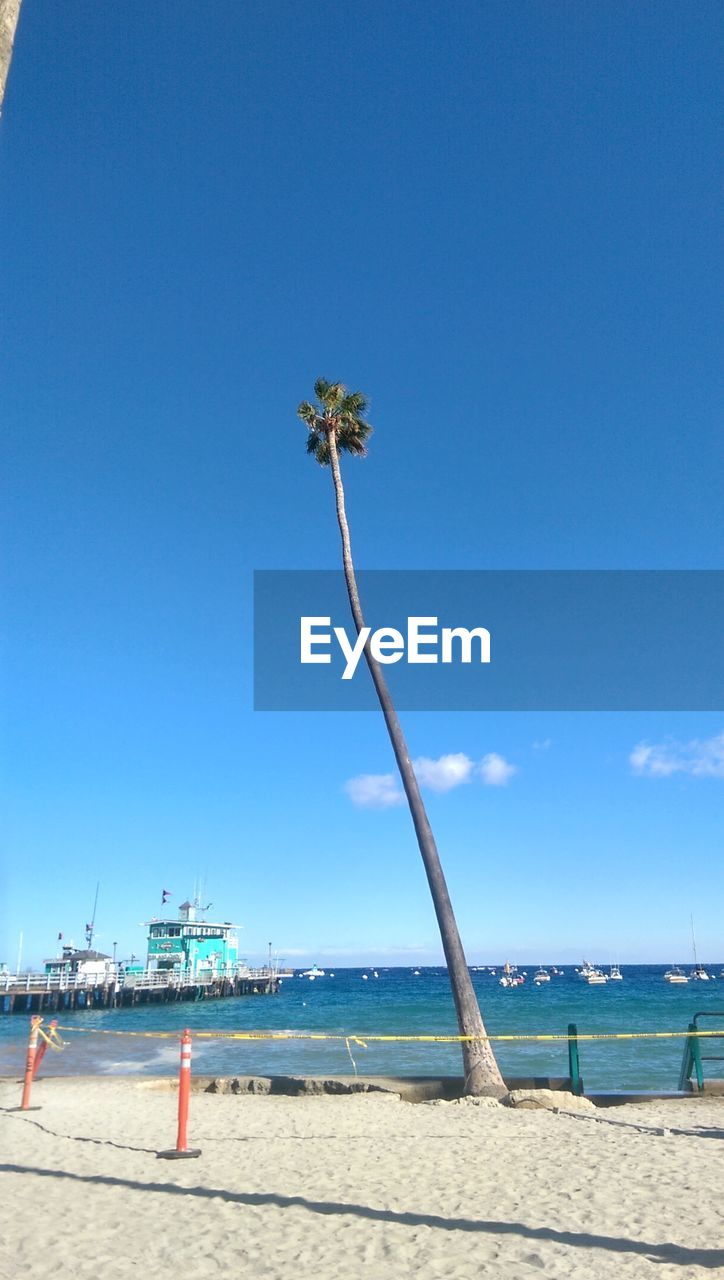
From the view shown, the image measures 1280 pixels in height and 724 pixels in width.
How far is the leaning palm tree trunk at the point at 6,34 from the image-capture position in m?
4.45

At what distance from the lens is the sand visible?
569 cm

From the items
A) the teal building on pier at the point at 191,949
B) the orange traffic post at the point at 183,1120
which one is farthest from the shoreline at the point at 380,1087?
the teal building on pier at the point at 191,949

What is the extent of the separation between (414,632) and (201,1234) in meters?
13.2

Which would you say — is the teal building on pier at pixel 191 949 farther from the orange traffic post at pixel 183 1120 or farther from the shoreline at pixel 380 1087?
the orange traffic post at pixel 183 1120

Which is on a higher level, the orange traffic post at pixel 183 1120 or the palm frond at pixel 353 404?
the palm frond at pixel 353 404

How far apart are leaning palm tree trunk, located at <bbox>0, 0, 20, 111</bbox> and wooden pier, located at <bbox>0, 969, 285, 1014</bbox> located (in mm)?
68226

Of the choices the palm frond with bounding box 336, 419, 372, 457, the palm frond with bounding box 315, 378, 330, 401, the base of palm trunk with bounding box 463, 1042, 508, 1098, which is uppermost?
the palm frond with bounding box 315, 378, 330, 401

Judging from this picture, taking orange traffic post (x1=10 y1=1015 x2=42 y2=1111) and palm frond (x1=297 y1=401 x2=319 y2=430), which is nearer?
orange traffic post (x1=10 y1=1015 x2=42 y2=1111)

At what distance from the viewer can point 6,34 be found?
448 centimetres

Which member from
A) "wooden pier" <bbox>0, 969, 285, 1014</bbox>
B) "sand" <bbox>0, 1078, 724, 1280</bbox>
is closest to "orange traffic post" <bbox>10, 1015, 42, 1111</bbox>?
"sand" <bbox>0, 1078, 724, 1280</bbox>

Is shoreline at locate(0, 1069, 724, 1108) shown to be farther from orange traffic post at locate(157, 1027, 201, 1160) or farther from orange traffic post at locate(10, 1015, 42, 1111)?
orange traffic post at locate(157, 1027, 201, 1160)

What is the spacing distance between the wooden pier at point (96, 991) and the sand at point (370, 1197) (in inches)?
2344

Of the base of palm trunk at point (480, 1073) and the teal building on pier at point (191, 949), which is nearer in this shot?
the base of palm trunk at point (480, 1073)

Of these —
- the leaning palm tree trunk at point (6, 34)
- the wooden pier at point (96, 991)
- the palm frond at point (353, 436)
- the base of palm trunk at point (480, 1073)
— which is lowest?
the wooden pier at point (96, 991)
